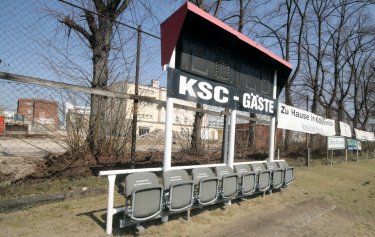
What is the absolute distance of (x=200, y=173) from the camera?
6.13 meters

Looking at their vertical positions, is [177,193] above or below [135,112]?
below

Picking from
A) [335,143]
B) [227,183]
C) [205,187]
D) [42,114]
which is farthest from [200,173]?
[335,143]

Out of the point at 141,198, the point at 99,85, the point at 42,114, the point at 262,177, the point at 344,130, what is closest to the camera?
the point at 141,198

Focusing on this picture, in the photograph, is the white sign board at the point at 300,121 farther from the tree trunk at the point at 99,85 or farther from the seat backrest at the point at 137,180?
the seat backrest at the point at 137,180

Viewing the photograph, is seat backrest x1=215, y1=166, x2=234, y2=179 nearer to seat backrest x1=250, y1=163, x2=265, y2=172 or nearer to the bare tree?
seat backrest x1=250, y1=163, x2=265, y2=172

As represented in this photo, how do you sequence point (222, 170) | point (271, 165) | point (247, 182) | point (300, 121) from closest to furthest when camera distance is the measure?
1. point (222, 170)
2. point (247, 182)
3. point (271, 165)
4. point (300, 121)

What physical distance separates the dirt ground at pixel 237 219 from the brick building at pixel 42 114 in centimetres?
220

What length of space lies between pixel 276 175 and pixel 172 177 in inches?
142

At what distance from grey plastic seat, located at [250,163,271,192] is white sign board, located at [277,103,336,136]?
357 centimetres

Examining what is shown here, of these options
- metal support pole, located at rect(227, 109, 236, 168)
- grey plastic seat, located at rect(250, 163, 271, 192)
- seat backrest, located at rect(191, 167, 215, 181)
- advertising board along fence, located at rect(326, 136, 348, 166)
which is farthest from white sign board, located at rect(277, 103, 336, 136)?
seat backrest, located at rect(191, 167, 215, 181)

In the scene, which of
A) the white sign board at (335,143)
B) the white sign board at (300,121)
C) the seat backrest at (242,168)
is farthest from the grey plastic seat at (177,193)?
the white sign board at (335,143)

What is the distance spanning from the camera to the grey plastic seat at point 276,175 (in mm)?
7977

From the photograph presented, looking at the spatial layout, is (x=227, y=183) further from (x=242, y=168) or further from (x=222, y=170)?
(x=242, y=168)

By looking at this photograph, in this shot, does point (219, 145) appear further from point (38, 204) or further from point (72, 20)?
point (38, 204)
